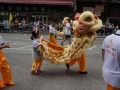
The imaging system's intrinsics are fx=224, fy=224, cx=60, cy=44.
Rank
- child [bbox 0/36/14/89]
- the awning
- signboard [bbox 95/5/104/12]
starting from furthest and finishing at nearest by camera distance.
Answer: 1. signboard [bbox 95/5/104/12]
2. the awning
3. child [bbox 0/36/14/89]

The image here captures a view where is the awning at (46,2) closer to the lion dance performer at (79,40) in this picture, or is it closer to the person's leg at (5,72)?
the lion dance performer at (79,40)

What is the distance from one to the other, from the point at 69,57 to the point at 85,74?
2.54 ft

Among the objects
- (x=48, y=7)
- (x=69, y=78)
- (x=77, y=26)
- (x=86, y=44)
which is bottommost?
(x=69, y=78)

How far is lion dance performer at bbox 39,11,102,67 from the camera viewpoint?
6.45 metres

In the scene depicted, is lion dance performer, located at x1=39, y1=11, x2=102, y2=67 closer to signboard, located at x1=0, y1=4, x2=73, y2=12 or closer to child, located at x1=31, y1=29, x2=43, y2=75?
child, located at x1=31, y1=29, x2=43, y2=75

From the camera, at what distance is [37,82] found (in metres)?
6.09

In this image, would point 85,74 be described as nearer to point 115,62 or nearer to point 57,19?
point 115,62

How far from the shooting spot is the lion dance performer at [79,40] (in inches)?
254

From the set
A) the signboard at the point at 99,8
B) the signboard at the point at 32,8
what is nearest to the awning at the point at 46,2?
the signboard at the point at 32,8

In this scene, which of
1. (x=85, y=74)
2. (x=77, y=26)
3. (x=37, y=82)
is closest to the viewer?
(x=37, y=82)

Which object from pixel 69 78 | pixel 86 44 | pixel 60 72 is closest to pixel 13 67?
pixel 60 72

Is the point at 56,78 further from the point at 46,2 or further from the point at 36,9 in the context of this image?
the point at 36,9

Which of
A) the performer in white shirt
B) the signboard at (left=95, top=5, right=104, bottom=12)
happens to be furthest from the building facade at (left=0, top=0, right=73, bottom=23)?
the performer in white shirt

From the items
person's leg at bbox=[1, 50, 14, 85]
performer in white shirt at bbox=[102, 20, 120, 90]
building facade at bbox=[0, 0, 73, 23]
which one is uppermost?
building facade at bbox=[0, 0, 73, 23]
